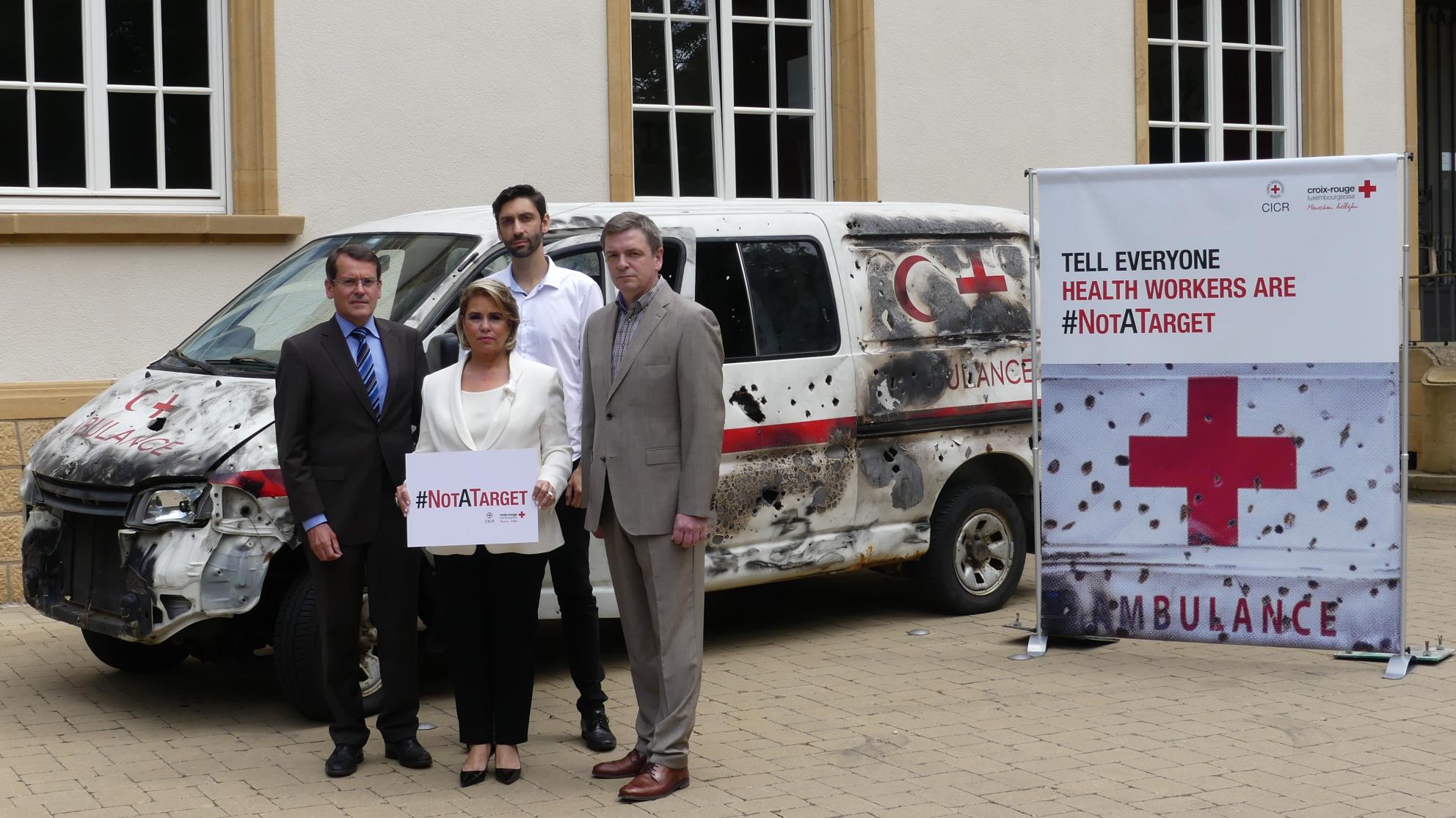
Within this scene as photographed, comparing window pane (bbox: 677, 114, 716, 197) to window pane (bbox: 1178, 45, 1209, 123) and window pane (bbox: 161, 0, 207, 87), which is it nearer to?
window pane (bbox: 161, 0, 207, 87)

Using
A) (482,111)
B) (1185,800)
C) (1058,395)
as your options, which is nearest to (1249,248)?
(1058,395)

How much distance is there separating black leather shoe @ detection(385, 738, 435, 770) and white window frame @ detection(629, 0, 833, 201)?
609cm

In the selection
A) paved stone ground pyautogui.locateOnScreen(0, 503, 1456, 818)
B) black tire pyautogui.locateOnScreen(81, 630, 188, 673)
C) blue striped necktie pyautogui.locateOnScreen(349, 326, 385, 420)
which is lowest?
paved stone ground pyautogui.locateOnScreen(0, 503, 1456, 818)

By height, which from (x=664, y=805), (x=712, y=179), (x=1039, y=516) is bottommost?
(x=664, y=805)

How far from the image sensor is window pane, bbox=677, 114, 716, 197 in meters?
11.6

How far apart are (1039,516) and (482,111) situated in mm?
4953

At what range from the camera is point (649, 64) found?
11531 mm

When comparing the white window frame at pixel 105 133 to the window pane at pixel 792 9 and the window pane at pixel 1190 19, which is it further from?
the window pane at pixel 1190 19

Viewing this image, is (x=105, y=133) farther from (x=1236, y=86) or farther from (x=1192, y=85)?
(x=1236, y=86)

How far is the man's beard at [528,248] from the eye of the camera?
19.4 ft

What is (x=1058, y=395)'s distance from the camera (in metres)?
7.42

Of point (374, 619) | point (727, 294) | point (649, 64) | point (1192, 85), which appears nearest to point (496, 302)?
point (374, 619)

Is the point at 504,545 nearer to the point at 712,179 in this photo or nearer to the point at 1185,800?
the point at 1185,800

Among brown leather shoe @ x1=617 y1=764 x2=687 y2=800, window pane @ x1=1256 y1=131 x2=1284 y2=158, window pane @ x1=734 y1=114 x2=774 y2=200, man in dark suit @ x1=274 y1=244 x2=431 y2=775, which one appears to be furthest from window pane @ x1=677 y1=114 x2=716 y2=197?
brown leather shoe @ x1=617 y1=764 x2=687 y2=800
